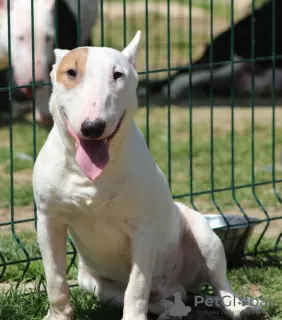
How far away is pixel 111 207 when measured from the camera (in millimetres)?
3637

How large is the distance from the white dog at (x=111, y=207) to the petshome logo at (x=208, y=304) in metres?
Answer: 0.03

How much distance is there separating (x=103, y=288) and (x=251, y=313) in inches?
25.6

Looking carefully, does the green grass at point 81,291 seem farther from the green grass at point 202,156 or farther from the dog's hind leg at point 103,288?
the green grass at point 202,156

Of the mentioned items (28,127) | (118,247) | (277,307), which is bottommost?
(28,127)

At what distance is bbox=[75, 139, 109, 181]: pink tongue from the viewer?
340cm

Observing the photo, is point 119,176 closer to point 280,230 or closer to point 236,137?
point 280,230

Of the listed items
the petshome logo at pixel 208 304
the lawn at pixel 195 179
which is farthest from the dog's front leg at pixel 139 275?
the lawn at pixel 195 179

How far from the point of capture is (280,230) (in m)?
5.56

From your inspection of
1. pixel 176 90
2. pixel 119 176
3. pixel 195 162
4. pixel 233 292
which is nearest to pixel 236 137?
pixel 195 162

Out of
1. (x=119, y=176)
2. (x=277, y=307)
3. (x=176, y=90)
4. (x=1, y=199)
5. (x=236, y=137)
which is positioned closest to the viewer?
(x=119, y=176)

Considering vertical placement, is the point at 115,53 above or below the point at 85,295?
above

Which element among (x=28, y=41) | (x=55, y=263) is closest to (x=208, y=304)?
(x=55, y=263)

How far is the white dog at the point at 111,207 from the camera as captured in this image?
340 cm

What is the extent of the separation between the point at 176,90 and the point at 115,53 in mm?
6397
